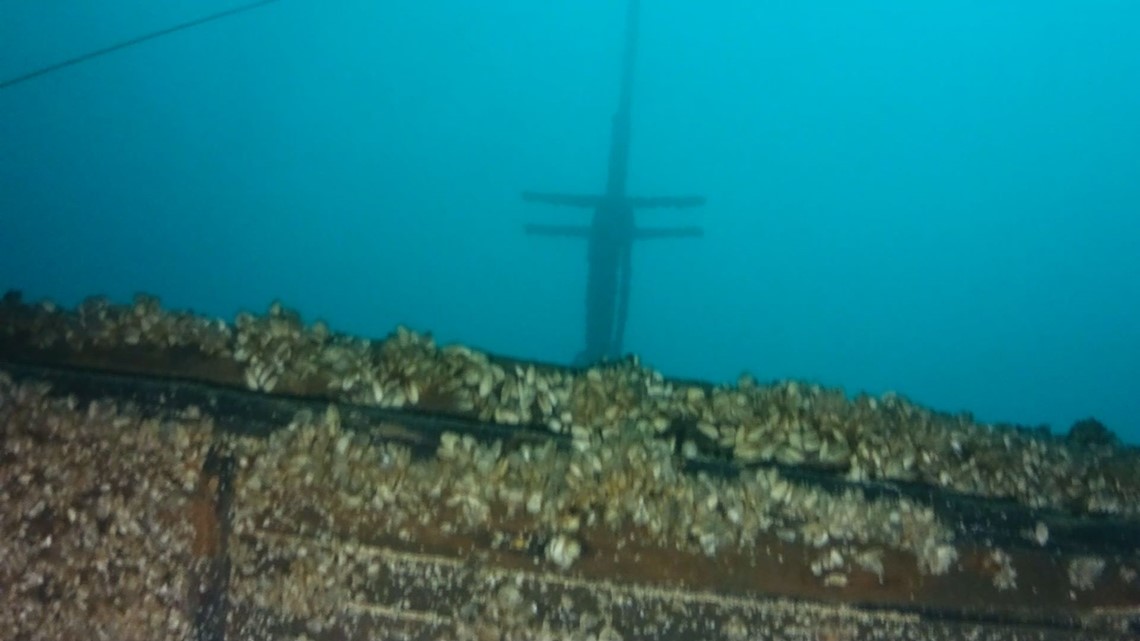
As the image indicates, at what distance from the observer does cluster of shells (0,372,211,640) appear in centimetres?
158

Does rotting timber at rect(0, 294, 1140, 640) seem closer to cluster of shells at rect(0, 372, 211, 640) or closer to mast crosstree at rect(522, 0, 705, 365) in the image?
cluster of shells at rect(0, 372, 211, 640)

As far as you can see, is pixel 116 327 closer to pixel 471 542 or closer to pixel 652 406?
pixel 471 542

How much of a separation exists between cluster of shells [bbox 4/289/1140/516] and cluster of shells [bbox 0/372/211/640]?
0.22m

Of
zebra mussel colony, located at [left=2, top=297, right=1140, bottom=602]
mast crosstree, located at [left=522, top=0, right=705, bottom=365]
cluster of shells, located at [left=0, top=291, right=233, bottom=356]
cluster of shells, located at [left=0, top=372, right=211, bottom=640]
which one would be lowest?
cluster of shells, located at [left=0, top=372, right=211, bottom=640]

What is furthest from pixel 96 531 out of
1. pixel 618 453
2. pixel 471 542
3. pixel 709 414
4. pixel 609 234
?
pixel 609 234

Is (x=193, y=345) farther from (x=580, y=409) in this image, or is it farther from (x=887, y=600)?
(x=887, y=600)

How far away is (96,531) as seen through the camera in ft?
5.20

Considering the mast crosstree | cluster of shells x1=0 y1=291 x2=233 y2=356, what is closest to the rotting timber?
cluster of shells x1=0 y1=291 x2=233 y2=356

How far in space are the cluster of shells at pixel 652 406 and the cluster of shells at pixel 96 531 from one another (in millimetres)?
224

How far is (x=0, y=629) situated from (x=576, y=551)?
1.15 m

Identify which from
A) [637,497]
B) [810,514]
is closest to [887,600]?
[810,514]

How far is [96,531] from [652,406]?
1140mm

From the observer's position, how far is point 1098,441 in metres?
1.90

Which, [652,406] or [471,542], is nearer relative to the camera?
[471,542]
